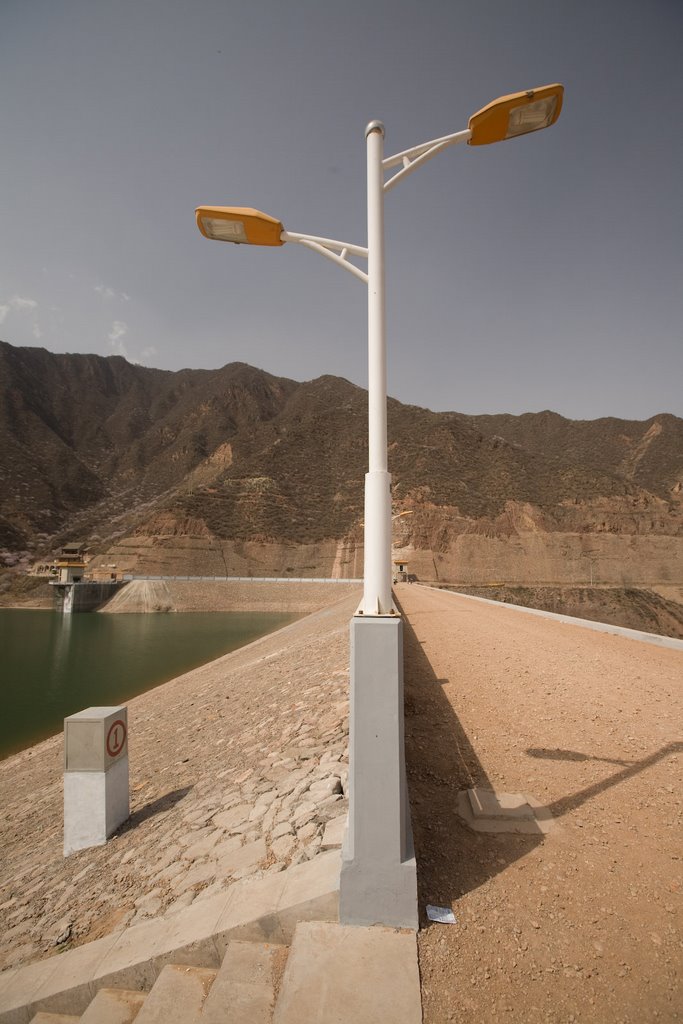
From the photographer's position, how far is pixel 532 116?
3383 millimetres

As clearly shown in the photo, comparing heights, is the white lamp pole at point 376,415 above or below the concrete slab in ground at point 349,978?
above

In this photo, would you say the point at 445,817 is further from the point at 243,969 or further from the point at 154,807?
the point at 154,807

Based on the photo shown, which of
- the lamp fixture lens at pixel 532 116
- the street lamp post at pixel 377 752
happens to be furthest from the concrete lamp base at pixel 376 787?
the lamp fixture lens at pixel 532 116

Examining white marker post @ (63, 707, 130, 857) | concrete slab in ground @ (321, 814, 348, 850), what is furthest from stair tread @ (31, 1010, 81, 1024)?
white marker post @ (63, 707, 130, 857)

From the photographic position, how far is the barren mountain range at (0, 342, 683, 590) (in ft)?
191

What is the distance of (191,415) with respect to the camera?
132 meters

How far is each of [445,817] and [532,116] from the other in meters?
5.04

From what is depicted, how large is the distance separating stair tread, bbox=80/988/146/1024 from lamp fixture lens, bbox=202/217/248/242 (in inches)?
186

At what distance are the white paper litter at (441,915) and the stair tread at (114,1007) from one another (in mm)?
1600

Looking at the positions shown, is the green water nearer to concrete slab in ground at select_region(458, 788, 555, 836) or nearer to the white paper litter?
concrete slab in ground at select_region(458, 788, 555, 836)

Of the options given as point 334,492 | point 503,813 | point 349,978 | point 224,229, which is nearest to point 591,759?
point 503,813

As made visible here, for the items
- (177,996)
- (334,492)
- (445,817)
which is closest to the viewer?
(177,996)

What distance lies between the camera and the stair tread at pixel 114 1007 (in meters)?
2.60

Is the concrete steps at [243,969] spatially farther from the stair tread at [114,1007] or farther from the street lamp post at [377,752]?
the street lamp post at [377,752]
